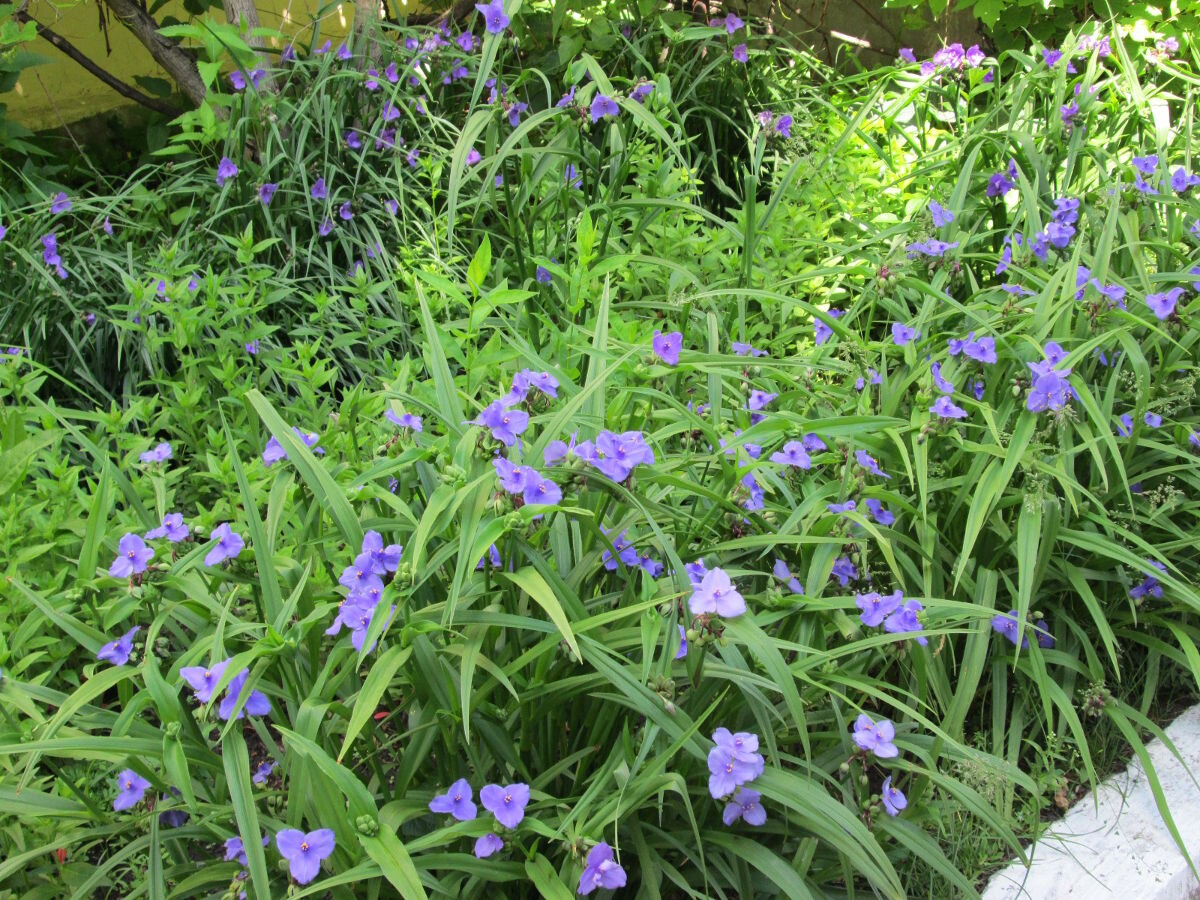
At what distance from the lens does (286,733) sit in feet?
3.77

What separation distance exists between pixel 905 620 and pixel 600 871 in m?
0.56

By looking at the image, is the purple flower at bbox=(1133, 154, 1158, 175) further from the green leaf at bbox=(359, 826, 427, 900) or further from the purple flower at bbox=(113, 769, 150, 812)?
the purple flower at bbox=(113, 769, 150, 812)

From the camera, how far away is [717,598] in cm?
117

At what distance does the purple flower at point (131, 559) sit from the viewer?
136 cm

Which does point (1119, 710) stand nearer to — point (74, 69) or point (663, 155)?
point (663, 155)

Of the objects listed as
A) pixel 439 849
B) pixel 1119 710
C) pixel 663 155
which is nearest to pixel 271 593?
pixel 439 849

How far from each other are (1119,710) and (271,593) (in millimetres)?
1420

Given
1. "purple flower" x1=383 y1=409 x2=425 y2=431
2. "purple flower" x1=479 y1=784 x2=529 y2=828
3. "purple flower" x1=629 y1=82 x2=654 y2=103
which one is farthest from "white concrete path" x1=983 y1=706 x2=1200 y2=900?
"purple flower" x1=629 y1=82 x2=654 y2=103

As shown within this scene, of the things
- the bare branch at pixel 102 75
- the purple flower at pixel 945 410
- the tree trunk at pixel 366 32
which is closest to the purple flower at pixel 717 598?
the purple flower at pixel 945 410

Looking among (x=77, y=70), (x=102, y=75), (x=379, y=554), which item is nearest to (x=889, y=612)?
(x=379, y=554)

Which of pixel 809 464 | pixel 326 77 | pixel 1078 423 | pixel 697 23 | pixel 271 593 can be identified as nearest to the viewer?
pixel 271 593

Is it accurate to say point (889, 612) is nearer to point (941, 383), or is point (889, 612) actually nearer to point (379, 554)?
point (941, 383)

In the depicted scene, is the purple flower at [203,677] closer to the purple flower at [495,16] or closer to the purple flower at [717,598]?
the purple flower at [717,598]

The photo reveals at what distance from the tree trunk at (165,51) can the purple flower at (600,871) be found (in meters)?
3.05
